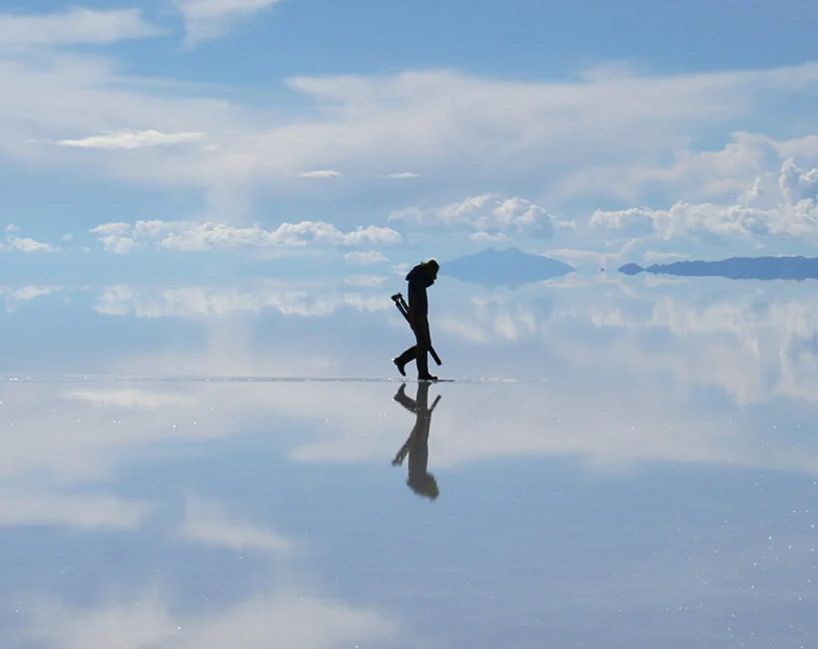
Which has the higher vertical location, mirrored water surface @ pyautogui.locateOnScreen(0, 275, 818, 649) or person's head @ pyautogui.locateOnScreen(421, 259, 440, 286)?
person's head @ pyautogui.locateOnScreen(421, 259, 440, 286)

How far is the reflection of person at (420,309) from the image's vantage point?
23.2m

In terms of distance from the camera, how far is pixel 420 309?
2330 cm

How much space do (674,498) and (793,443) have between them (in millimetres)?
4209

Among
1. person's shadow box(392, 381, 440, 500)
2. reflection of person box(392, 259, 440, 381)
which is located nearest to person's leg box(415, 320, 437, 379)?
reflection of person box(392, 259, 440, 381)

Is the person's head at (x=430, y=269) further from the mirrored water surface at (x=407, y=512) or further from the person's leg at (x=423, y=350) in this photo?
the mirrored water surface at (x=407, y=512)

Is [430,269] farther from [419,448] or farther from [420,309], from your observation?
[419,448]

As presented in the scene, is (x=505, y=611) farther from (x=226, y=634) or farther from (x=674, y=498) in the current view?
(x=674, y=498)

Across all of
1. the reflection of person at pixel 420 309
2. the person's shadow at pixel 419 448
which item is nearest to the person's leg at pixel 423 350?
the reflection of person at pixel 420 309

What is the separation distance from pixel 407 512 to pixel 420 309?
12833mm

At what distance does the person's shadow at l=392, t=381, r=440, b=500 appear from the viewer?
11828 millimetres

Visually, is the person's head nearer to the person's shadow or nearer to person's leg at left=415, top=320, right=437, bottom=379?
person's leg at left=415, top=320, right=437, bottom=379

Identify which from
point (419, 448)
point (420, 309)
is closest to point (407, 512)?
point (419, 448)

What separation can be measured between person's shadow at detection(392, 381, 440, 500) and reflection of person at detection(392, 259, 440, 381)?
200 cm

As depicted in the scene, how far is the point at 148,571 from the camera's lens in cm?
854
